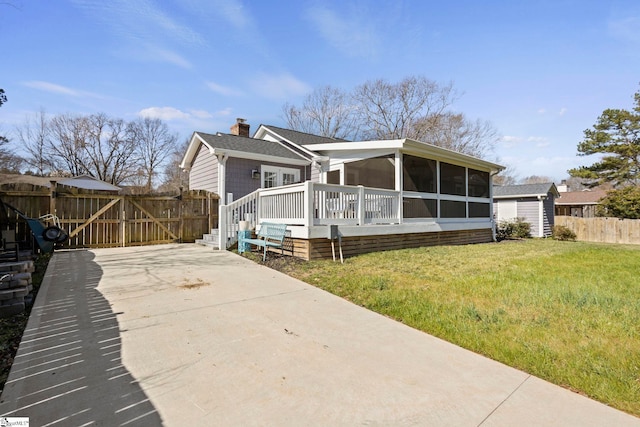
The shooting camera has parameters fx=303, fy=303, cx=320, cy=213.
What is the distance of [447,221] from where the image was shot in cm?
1126

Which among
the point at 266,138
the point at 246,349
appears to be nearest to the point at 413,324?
the point at 246,349

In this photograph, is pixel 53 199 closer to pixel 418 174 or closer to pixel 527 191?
pixel 418 174

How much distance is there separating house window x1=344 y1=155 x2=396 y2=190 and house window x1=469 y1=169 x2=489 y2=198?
13.3 ft

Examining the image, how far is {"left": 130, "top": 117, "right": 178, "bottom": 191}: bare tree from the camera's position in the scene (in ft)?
103

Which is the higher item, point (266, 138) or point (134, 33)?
point (134, 33)

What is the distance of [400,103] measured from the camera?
88.3 feet

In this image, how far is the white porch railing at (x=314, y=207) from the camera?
7656 mm

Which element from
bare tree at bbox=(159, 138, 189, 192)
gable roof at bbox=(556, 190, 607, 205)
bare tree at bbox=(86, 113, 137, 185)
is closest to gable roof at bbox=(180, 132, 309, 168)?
bare tree at bbox=(159, 138, 189, 192)

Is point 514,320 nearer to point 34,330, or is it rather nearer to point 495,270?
point 495,270

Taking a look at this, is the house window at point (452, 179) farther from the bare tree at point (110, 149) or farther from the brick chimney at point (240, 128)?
the bare tree at point (110, 149)

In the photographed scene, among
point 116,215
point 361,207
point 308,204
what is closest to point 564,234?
point 361,207

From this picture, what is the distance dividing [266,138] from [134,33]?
21.6 ft

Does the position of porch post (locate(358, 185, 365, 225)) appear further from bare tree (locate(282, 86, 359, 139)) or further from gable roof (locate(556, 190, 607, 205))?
gable roof (locate(556, 190, 607, 205))

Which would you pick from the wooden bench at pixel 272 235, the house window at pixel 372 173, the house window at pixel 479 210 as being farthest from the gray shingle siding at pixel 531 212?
the wooden bench at pixel 272 235
